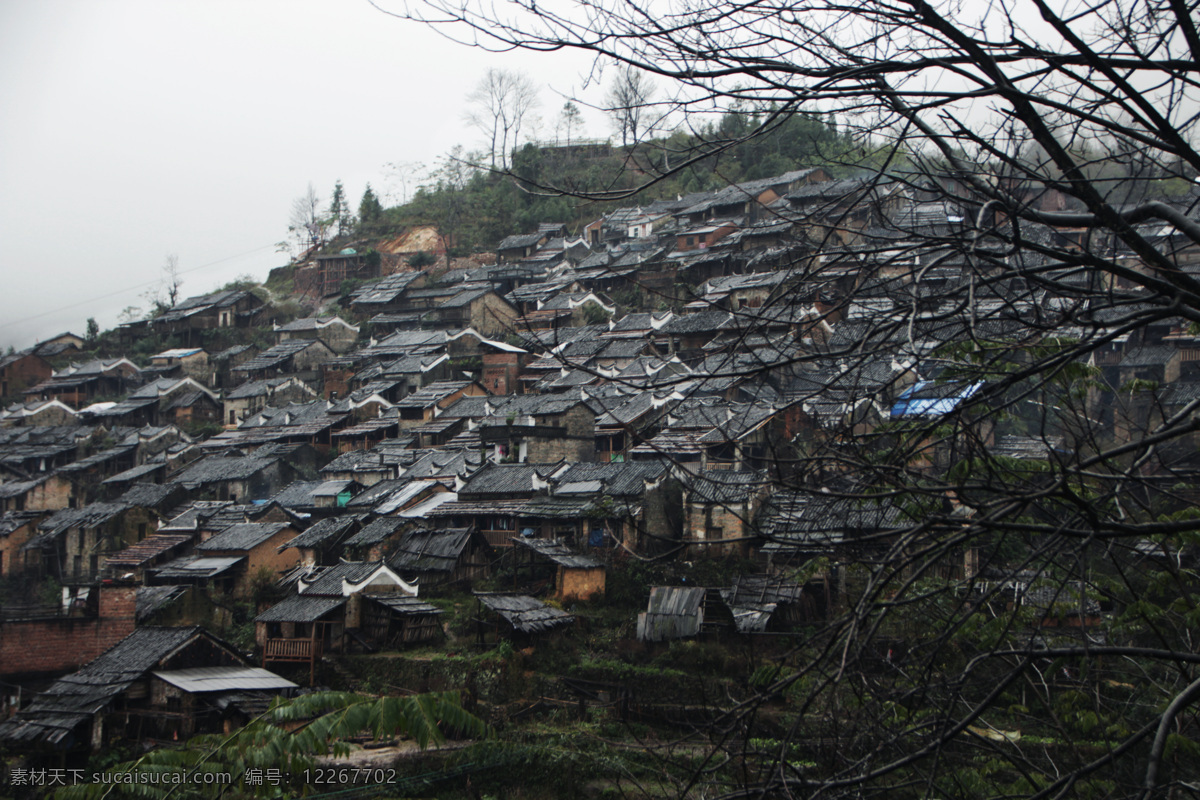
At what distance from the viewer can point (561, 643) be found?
21453 mm

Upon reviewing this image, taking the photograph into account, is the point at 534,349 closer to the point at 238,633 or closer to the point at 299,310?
the point at 238,633

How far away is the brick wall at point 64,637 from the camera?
20.3 metres

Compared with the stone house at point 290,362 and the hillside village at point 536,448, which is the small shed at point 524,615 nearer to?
the hillside village at point 536,448

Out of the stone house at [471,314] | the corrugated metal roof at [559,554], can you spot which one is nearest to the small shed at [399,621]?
the corrugated metal roof at [559,554]

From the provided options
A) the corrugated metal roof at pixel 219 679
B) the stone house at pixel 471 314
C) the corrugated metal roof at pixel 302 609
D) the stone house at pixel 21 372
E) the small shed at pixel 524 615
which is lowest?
the corrugated metal roof at pixel 219 679

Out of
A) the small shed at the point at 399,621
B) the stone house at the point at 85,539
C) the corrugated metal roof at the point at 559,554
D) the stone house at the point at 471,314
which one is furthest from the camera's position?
the stone house at the point at 471,314

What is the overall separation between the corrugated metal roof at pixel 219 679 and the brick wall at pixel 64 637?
3115 mm

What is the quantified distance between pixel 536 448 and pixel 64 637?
1630 centimetres

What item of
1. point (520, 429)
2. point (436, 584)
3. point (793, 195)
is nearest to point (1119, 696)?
point (436, 584)

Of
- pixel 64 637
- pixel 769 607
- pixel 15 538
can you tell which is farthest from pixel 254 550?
pixel 769 607

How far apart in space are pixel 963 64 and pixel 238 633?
26.1 meters

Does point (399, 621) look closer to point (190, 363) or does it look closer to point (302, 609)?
point (302, 609)

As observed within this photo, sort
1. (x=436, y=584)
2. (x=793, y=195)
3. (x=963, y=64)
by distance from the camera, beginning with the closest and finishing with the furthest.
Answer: (x=963, y=64) < (x=436, y=584) < (x=793, y=195)

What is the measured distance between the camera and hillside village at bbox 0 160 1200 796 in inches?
148
